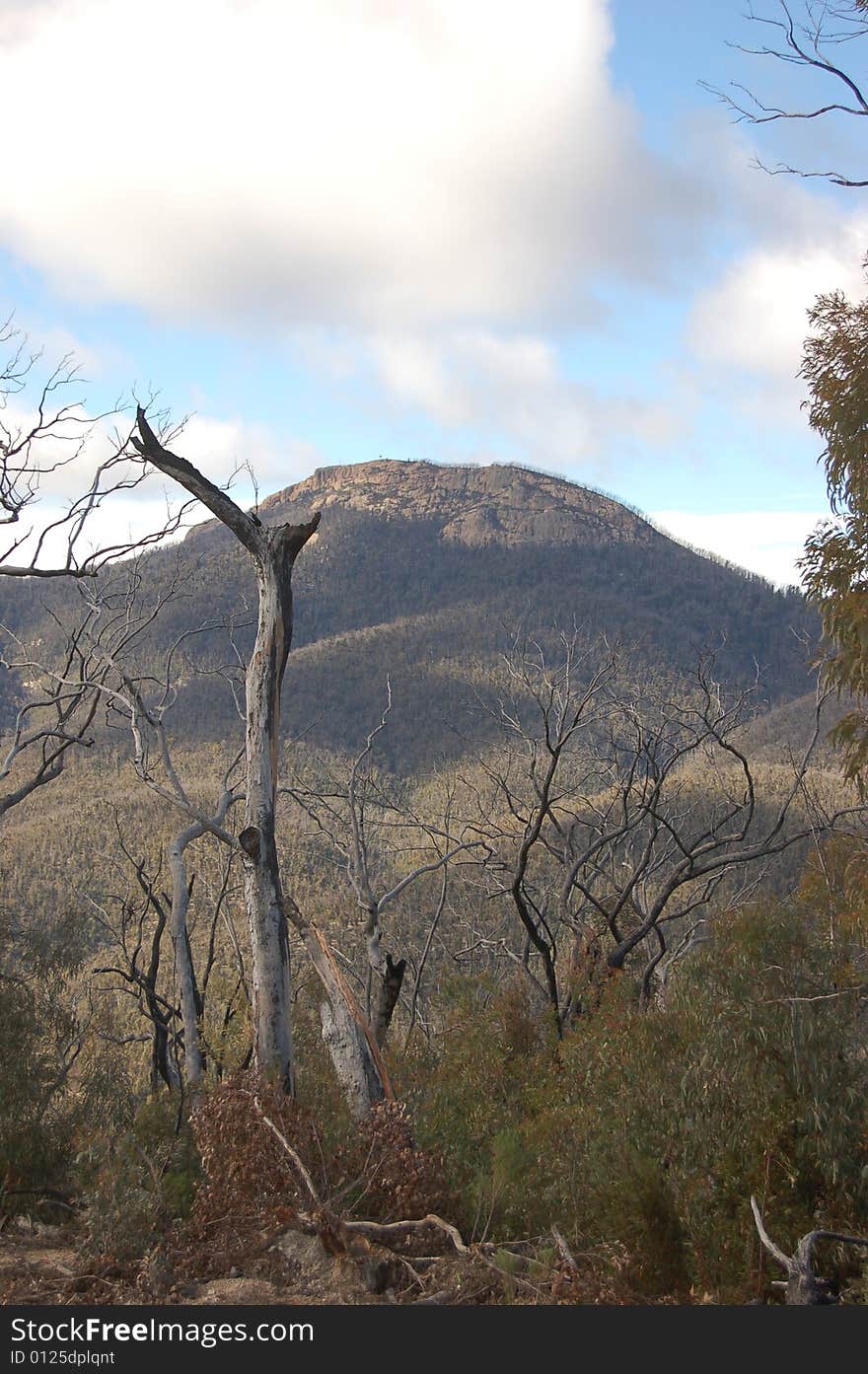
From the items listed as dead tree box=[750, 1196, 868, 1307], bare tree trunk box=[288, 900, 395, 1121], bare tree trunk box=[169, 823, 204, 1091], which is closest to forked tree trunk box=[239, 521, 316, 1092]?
bare tree trunk box=[288, 900, 395, 1121]

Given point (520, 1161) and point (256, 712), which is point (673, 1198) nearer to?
point (520, 1161)

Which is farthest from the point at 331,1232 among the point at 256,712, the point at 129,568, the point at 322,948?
the point at 129,568

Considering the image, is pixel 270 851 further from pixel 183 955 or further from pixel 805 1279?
pixel 805 1279

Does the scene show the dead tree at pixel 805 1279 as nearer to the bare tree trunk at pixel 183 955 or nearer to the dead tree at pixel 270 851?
the dead tree at pixel 270 851

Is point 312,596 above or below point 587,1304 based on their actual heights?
above

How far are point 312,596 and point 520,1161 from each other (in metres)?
185

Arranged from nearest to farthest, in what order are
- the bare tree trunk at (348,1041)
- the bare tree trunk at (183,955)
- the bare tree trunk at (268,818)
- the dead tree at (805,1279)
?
the dead tree at (805,1279)
the bare tree trunk at (268,818)
the bare tree trunk at (348,1041)
the bare tree trunk at (183,955)

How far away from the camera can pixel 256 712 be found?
26.8 ft

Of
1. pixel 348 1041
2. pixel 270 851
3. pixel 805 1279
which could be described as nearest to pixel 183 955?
pixel 348 1041

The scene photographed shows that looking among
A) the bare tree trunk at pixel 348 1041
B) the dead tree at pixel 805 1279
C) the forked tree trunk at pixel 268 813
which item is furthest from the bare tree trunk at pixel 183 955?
the dead tree at pixel 805 1279

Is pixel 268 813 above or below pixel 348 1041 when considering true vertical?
above

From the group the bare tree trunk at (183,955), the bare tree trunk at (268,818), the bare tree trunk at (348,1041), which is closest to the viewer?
the bare tree trunk at (268,818)

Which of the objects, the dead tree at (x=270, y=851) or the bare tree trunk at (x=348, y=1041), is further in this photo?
the bare tree trunk at (x=348, y=1041)

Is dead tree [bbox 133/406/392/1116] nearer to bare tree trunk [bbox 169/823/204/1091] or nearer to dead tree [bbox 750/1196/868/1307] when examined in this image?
bare tree trunk [bbox 169/823/204/1091]
